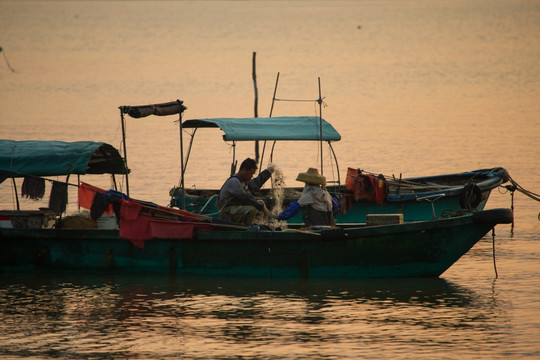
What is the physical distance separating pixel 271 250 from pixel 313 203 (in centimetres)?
92

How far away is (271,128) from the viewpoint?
16109mm

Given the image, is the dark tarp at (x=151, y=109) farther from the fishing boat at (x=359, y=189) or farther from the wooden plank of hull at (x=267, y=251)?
the wooden plank of hull at (x=267, y=251)

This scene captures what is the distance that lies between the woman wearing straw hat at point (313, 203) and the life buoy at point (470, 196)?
2758 mm

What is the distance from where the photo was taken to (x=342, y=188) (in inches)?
736

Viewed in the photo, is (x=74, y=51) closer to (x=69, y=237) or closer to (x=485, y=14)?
(x=485, y=14)

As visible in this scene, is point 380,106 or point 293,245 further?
point 380,106

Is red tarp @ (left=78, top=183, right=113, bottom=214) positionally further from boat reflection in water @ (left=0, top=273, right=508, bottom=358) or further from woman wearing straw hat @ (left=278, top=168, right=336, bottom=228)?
woman wearing straw hat @ (left=278, top=168, right=336, bottom=228)

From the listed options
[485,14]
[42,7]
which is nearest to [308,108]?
[485,14]

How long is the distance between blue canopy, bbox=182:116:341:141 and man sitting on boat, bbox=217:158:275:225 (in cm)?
170

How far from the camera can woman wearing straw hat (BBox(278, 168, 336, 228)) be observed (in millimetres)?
13703

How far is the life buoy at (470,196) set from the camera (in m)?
15.7

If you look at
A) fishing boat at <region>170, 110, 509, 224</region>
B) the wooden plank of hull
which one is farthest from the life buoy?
the wooden plank of hull

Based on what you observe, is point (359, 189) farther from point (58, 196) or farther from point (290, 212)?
point (58, 196)

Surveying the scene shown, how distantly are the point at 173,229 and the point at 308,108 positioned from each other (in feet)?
98.4
